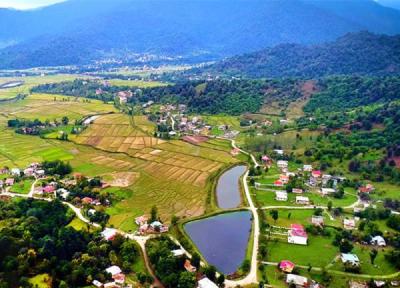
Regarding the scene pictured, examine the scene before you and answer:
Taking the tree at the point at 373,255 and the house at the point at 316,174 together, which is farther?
the house at the point at 316,174

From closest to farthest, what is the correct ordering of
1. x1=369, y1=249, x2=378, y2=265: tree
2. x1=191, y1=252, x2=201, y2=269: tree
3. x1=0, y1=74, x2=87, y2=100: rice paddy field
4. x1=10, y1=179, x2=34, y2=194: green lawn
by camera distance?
x1=191, y1=252, x2=201, y2=269: tree
x1=369, y1=249, x2=378, y2=265: tree
x1=10, y1=179, x2=34, y2=194: green lawn
x1=0, y1=74, x2=87, y2=100: rice paddy field

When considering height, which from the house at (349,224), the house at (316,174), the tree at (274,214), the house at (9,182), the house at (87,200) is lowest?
the house at (9,182)

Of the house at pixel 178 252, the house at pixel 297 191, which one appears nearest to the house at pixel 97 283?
the house at pixel 178 252

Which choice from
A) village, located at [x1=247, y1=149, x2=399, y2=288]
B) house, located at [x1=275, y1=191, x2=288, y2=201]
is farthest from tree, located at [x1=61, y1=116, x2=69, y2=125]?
house, located at [x1=275, y1=191, x2=288, y2=201]

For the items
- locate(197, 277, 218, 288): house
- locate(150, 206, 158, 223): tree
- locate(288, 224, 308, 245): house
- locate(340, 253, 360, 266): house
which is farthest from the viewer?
locate(150, 206, 158, 223): tree

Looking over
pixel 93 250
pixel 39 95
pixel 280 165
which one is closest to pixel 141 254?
pixel 93 250

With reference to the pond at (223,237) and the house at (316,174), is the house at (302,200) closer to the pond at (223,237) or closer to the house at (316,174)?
the pond at (223,237)

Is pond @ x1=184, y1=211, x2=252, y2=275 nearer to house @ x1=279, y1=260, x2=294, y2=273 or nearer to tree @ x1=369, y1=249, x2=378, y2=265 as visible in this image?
house @ x1=279, y1=260, x2=294, y2=273
